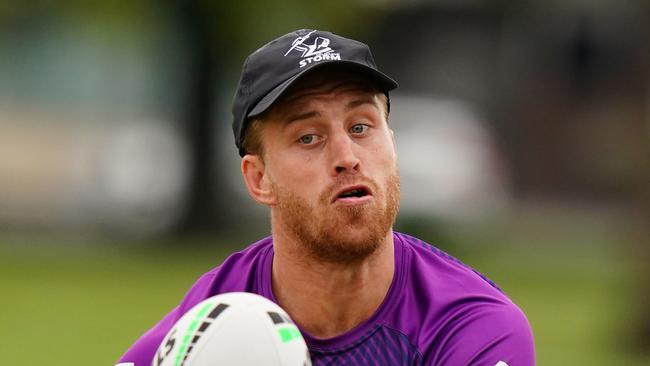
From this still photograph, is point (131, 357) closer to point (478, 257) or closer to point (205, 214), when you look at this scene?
point (478, 257)

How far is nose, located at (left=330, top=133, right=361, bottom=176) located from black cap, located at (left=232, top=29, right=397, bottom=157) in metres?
0.30

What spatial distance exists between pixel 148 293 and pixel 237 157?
647cm

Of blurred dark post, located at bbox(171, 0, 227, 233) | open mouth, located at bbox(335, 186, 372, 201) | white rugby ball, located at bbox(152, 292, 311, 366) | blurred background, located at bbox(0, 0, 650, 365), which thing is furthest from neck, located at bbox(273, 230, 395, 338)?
blurred dark post, located at bbox(171, 0, 227, 233)

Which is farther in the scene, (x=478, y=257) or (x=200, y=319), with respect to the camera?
(x=478, y=257)

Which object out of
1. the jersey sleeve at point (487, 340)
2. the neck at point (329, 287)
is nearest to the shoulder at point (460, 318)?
the jersey sleeve at point (487, 340)

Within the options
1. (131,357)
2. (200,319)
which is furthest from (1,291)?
(200,319)

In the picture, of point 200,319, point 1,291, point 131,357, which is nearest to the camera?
point 200,319

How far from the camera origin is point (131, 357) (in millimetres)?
5910

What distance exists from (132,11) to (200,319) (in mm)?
17181

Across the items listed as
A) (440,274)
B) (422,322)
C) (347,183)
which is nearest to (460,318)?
(422,322)

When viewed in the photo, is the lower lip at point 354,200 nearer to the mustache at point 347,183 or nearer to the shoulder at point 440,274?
the mustache at point 347,183

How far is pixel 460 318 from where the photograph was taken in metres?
5.46

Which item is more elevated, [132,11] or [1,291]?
[132,11]

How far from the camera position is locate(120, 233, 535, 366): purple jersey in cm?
534
